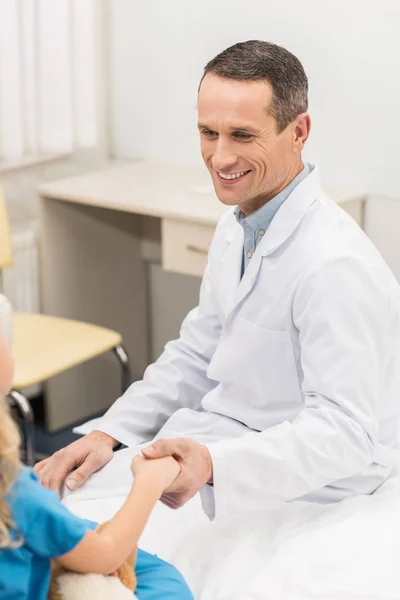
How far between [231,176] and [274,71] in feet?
0.61

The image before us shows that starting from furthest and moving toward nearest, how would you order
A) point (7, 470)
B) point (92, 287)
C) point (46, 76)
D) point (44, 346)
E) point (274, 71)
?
1. point (92, 287)
2. point (46, 76)
3. point (44, 346)
4. point (274, 71)
5. point (7, 470)

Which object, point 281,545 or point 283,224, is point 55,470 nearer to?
point 281,545

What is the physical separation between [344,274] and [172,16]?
1.90 metres

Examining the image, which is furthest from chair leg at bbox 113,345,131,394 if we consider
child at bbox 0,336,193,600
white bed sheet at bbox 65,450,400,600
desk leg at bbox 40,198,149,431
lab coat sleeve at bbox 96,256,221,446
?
child at bbox 0,336,193,600

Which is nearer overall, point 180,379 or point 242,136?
point 242,136

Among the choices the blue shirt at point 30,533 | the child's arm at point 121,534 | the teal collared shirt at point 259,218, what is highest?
the teal collared shirt at point 259,218

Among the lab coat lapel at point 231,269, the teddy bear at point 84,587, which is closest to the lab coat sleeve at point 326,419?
the lab coat lapel at point 231,269

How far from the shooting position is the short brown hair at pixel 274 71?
1.74 metres

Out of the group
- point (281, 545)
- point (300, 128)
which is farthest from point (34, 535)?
point (300, 128)

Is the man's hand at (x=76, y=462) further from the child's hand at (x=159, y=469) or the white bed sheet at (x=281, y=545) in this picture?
the child's hand at (x=159, y=469)

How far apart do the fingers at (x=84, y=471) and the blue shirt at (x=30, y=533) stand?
1.74 feet

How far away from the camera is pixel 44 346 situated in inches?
114

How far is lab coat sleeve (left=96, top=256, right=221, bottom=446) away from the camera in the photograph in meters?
1.99

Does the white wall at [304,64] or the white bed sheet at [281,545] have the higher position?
the white wall at [304,64]
